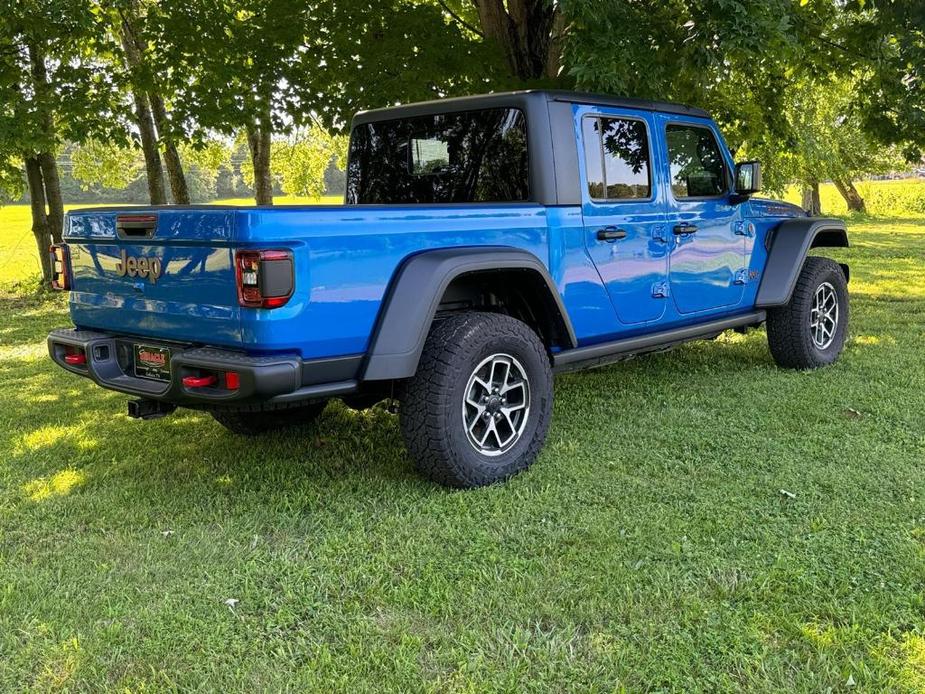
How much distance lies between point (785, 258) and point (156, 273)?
4.39m

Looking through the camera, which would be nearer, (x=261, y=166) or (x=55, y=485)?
(x=55, y=485)

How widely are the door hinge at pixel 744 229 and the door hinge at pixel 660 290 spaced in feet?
3.17

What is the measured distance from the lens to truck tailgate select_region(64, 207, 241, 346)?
3.26 metres

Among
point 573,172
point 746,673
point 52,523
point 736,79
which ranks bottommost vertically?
point 746,673

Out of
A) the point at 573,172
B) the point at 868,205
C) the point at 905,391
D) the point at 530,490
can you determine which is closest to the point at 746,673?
the point at 530,490

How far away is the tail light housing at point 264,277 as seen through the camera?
3.11 metres

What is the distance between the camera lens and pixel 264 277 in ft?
10.2

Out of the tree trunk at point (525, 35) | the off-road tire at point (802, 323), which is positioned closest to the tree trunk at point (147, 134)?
the tree trunk at point (525, 35)

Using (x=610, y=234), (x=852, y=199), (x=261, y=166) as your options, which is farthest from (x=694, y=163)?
(x=852, y=199)

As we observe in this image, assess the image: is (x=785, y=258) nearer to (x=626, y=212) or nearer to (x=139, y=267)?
(x=626, y=212)

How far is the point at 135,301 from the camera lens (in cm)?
368

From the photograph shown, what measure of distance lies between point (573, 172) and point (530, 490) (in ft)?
5.68

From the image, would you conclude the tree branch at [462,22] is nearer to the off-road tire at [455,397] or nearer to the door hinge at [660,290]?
the door hinge at [660,290]

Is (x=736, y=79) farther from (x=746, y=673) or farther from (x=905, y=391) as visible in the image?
(x=746, y=673)
